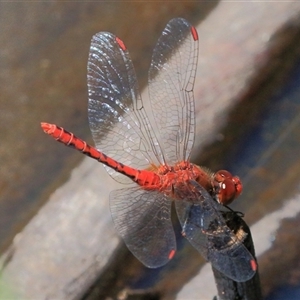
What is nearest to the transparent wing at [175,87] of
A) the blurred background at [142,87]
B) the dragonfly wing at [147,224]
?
the dragonfly wing at [147,224]

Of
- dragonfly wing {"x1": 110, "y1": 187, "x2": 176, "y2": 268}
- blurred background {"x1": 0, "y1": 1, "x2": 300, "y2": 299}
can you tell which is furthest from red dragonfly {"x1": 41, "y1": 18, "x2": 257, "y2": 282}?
blurred background {"x1": 0, "y1": 1, "x2": 300, "y2": 299}

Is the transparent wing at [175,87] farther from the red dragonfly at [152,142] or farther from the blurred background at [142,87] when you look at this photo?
Result: the blurred background at [142,87]

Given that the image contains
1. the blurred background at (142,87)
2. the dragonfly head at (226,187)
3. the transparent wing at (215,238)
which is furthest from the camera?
the blurred background at (142,87)

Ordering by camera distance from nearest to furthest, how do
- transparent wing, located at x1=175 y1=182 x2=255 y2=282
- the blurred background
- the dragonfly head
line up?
1. transparent wing, located at x1=175 y1=182 x2=255 y2=282
2. the dragonfly head
3. the blurred background

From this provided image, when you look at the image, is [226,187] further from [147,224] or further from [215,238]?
[147,224]

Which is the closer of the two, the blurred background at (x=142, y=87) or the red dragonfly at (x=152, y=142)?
the red dragonfly at (x=152, y=142)

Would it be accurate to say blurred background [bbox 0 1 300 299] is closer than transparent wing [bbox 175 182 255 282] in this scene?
No

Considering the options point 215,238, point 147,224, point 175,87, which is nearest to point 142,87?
point 175,87

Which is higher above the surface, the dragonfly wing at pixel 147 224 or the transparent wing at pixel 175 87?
the transparent wing at pixel 175 87

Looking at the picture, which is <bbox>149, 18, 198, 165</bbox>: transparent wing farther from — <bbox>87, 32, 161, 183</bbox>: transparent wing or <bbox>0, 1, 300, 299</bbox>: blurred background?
<bbox>0, 1, 300, 299</bbox>: blurred background
